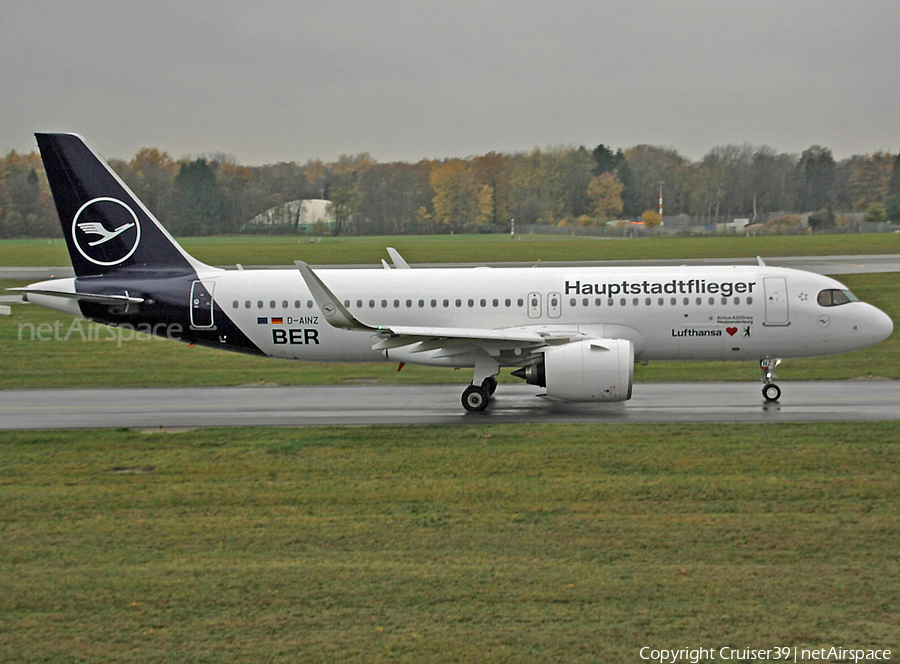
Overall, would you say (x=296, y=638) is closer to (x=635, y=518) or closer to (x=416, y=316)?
(x=635, y=518)

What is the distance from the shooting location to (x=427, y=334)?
21516mm

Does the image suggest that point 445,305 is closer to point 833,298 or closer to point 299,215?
point 833,298

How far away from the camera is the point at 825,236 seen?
102250mm

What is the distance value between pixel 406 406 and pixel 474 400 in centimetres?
220

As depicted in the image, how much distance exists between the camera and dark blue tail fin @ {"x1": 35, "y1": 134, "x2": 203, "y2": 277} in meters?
24.3

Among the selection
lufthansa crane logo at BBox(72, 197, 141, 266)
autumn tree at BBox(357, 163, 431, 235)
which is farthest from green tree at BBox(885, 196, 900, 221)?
lufthansa crane logo at BBox(72, 197, 141, 266)

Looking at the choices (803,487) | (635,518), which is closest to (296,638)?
(635,518)

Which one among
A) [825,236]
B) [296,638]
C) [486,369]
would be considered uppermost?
[825,236]

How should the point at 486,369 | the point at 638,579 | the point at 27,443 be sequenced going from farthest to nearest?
the point at 486,369
the point at 27,443
the point at 638,579

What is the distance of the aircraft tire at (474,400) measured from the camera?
22234 mm

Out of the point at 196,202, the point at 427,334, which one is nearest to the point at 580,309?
the point at 427,334

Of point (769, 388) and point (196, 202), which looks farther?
point (196, 202)

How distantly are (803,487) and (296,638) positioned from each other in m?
8.83

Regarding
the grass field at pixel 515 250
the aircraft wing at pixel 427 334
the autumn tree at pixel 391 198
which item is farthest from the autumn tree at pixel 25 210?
the aircraft wing at pixel 427 334
